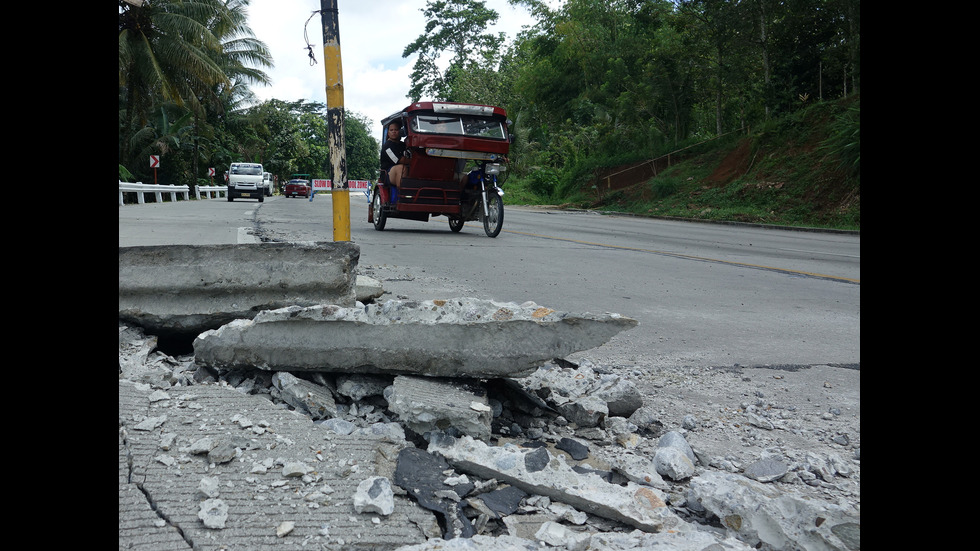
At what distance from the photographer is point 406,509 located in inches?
82.0

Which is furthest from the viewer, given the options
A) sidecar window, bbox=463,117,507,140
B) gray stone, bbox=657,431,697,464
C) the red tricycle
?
sidecar window, bbox=463,117,507,140

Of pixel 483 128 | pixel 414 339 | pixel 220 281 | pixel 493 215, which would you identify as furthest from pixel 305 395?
pixel 483 128

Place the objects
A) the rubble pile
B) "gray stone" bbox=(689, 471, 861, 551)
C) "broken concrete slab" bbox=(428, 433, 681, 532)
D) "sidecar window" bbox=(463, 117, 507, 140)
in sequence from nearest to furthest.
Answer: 1. "gray stone" bbox=(689, 471, 861, 551)
2. the rubble pile
3. "broken concrete slab" bbox=(428, 433, 681, 532)
4. "sidecar window" bbox=(463, 117, 507, 140)

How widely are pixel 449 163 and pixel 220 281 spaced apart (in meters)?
8.83

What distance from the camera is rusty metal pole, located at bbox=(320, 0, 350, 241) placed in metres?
5.48

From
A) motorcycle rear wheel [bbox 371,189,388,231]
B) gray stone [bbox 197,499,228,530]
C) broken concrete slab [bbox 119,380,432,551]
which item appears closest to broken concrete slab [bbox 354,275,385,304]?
broken concrete slab [bbox 119,380,432,551]

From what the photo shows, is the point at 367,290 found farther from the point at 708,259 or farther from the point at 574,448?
the point at 708,259

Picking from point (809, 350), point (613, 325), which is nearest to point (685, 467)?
point (613, 325)

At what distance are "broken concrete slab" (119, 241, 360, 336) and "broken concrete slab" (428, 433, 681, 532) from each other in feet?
5.70

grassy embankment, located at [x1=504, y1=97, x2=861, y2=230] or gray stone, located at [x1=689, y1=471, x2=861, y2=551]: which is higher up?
grassy embankment, located at [x1=504, y1=97, x2=861, y2=230]

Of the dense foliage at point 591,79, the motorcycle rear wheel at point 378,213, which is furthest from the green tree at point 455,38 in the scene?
the motorcycle rear wheel at point 378,213

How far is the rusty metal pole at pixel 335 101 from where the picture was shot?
548cm

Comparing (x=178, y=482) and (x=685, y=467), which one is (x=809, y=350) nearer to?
(x=685, y=467)

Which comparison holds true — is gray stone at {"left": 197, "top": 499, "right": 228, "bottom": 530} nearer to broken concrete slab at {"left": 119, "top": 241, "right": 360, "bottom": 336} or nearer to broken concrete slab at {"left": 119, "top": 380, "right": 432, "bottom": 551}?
broken concrete slab at {"left": 119, "top": 380, "right": 432, "bottom": 551}
